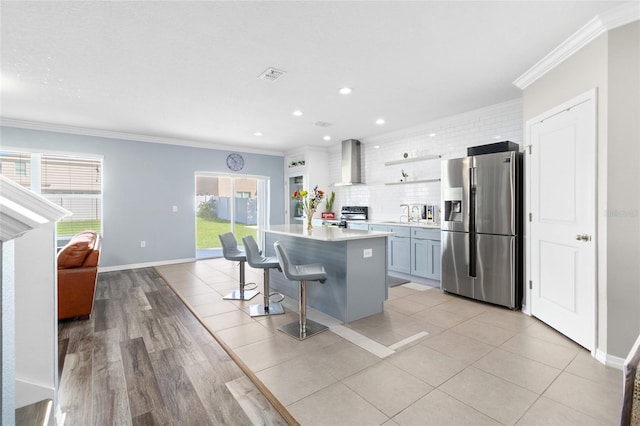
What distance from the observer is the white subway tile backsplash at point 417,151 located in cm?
454

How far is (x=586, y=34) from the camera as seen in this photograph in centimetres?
254

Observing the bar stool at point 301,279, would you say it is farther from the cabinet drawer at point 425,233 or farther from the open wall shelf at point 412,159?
the open wall shelf at point 412,159

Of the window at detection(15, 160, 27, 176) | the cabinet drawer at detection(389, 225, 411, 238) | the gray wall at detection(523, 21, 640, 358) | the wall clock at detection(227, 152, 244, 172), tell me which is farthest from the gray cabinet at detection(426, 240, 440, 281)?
the window at detection(15, 160, 27, 176)

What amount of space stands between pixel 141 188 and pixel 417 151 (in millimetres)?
5513

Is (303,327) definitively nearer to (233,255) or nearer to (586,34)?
(233,255)

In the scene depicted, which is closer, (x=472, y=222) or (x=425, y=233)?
(x=472, y=222)

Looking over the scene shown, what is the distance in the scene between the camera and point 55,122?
522 centimetres

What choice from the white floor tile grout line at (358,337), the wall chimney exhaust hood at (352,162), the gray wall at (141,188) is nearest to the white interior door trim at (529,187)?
the white floor tile grout line at (358,337)

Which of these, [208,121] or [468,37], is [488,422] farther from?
[208,121]

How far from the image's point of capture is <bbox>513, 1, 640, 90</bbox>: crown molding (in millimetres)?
2277

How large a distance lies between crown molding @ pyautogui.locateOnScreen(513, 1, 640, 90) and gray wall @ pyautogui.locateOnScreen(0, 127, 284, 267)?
616cm

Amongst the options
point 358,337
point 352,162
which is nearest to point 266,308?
point 358,337

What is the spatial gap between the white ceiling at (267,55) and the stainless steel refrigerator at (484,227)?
1.00 m

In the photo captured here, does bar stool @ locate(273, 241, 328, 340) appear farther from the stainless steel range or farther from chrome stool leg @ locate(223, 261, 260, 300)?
the stainless steel range
